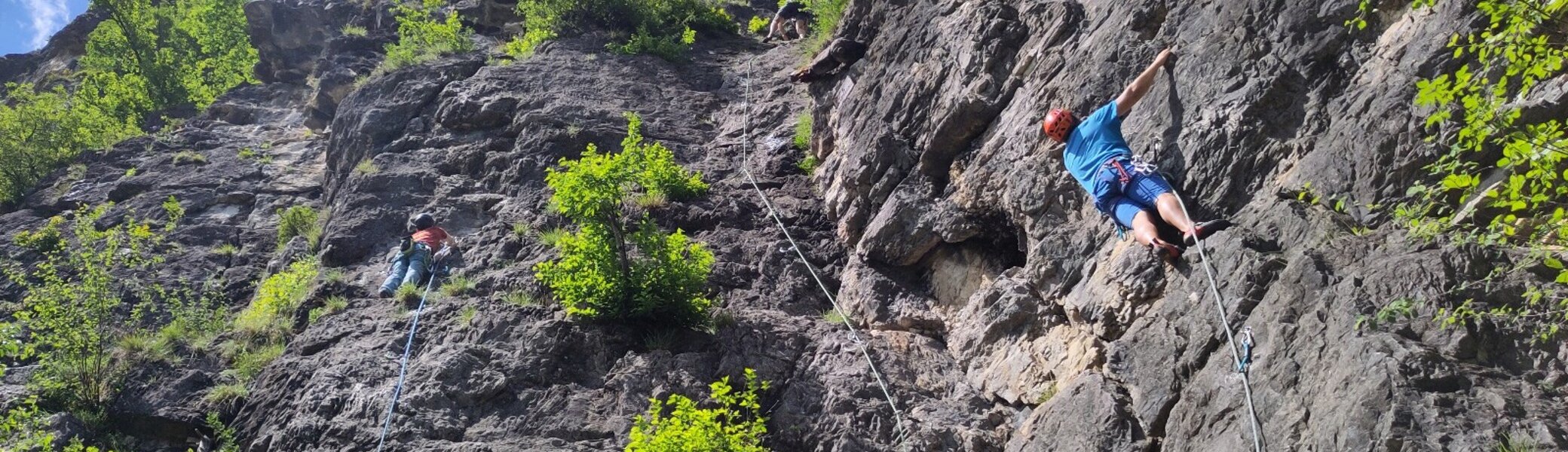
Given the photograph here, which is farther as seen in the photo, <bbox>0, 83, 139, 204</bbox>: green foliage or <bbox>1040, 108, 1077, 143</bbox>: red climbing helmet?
<bbox>0, 83, 139, 204</bbox>: green foliage

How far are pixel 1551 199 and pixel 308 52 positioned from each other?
21563mm

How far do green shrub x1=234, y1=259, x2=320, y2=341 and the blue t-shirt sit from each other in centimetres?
752

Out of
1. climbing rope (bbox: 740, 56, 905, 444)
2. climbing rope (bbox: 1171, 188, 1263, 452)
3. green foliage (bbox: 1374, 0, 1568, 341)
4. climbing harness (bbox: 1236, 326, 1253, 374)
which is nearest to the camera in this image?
green foliage (bbox: 1374, 0, 1568, 341)

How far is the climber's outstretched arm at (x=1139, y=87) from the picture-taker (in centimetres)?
881

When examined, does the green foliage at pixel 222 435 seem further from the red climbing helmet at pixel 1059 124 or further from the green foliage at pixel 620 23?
the green foliage at pixel 620 23

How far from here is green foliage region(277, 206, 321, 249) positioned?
13922 mm

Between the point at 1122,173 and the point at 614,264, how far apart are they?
4273 millimetres

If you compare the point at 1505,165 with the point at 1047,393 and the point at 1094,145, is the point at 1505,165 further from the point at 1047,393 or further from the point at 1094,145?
the point at 1047,393

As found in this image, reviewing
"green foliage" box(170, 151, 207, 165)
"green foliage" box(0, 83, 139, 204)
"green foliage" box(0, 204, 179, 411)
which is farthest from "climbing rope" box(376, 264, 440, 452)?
"green foliage" box(0, 83, 139, 204)

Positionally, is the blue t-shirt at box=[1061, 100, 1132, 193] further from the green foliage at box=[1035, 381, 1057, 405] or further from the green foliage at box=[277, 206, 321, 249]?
the green foliage at box=[277, 206, 321, 249]

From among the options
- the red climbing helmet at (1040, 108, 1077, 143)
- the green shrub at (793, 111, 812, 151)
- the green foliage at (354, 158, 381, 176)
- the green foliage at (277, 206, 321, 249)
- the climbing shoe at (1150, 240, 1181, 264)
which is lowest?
the climbing shoe at (1150, 240, 1181, 264)

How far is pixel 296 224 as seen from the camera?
46.2 feet

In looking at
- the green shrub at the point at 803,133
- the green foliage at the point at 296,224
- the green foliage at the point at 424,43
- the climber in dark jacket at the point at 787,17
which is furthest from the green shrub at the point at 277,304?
the climber in dark jacket at the point at 787,17

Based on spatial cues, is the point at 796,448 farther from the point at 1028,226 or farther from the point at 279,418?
the point at 279,418
